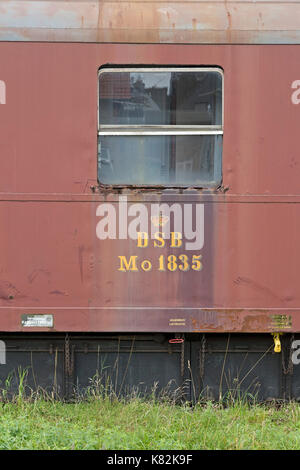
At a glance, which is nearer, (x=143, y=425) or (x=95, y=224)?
(x=143, y=425)

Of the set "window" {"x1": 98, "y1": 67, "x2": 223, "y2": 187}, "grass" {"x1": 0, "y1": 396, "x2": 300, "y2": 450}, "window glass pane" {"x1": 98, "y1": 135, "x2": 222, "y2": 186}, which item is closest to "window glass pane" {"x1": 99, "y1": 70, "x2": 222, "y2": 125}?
"window" {"x1": 98, "y1": 67, "x2": 223, "y2": 187}

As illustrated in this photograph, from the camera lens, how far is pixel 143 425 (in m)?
3.43

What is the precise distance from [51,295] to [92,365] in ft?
2.25

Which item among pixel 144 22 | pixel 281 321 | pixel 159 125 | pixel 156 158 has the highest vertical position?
pixel 144 22

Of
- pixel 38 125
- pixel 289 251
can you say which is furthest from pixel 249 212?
pixel 38 125

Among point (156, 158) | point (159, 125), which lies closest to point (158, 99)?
point (159, 125)

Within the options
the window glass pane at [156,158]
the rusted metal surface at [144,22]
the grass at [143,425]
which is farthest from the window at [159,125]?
the grass at [143,425]

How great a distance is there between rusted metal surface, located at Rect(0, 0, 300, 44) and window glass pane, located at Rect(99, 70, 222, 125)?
0.26 metres

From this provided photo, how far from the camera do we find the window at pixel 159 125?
12.1 feet

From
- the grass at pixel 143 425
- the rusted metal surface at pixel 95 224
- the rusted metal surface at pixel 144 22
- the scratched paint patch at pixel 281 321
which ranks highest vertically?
the rusted metal surface at pixel 144 22

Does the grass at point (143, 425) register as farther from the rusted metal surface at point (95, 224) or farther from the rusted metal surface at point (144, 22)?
the rusted metal surface at point (144, 22)

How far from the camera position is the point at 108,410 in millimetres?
3621

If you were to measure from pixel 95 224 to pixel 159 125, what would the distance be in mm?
867

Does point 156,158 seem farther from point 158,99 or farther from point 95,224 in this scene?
point 95,224
